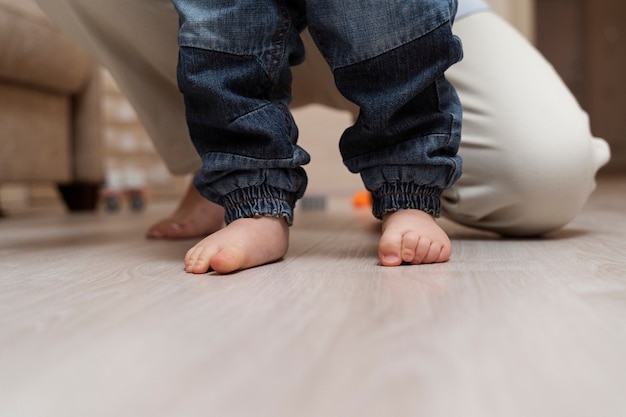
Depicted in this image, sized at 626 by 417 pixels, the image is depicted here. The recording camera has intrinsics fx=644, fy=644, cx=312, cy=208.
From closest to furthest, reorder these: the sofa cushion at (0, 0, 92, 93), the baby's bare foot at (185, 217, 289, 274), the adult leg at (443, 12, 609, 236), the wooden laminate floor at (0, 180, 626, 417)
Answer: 1. the wooden laminate floor at (0, 180, 626, 417)
2. the baby's bare foot at (185, 217, 289, 274)
3. the adult leg at (443, 12, 609, 236)
4. the sofa cushion at (0, 0, 92, 93)

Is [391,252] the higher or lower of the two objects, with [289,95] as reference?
lower

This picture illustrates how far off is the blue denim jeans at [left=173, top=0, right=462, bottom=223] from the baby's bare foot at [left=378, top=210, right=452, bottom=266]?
45mm

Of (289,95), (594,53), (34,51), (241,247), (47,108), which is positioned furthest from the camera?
(594,53)

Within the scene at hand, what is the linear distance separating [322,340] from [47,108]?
1681 millimetres

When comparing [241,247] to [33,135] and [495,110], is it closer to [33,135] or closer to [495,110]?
[495,110]

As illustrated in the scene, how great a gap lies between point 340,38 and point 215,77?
0.13 meters

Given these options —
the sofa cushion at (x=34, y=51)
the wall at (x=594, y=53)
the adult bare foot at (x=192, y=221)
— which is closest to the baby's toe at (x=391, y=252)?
the adult bare foot at (x=192, y=221)

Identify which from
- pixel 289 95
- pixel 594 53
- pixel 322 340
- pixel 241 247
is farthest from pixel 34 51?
pixel 594 53

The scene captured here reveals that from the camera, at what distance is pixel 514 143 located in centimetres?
83

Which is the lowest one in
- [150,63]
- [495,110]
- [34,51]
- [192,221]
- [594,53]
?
[192,221]

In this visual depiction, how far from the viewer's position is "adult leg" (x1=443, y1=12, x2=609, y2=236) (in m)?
0.83

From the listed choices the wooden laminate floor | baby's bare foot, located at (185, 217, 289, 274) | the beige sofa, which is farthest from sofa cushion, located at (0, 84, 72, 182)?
baby's bare foot, located at (185, 217, 289, 274)

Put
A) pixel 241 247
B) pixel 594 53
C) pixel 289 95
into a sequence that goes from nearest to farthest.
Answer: pixel 241 247 → pixel 289 95 → pixel 594 53

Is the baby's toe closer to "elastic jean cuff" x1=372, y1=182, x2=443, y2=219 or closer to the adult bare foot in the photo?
"elastic jean cuff" x1=372, y1=182, x2=443, y2=219
